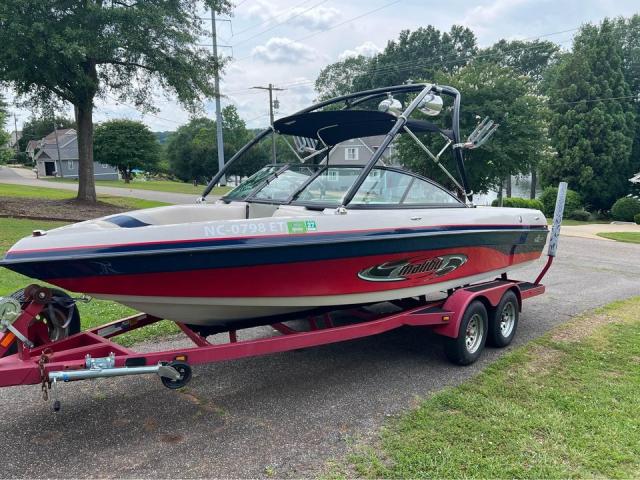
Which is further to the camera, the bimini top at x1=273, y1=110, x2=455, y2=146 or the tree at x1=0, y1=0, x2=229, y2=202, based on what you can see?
the tree at x1=0, y1=0, x2=229, y2=202

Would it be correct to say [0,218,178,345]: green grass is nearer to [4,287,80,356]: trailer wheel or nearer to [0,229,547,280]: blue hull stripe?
[4,287,80,356]: trailer wheel

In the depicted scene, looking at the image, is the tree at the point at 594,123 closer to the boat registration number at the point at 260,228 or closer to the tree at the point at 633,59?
the tree at the point at 633,59

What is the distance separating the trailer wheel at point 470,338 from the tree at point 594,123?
26.3 meters

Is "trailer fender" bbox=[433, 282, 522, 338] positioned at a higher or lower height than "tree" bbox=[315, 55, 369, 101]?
lower

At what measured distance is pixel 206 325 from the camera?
4.13m

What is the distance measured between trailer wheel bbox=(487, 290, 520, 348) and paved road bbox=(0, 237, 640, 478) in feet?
0.60

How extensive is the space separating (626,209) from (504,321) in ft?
80.6

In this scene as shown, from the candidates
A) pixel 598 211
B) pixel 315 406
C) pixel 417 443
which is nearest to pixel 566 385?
pixel 417 443

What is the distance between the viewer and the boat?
3.34 metres

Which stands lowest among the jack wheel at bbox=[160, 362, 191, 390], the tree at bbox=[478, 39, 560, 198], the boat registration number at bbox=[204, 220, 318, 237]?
the jack wheel at bbox=[160, 362, 191, 390]

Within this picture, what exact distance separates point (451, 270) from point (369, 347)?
3.95 feet

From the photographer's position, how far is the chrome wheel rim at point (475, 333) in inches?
194

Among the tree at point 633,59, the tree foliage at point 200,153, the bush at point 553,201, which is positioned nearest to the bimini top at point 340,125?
the bush at point 553,201

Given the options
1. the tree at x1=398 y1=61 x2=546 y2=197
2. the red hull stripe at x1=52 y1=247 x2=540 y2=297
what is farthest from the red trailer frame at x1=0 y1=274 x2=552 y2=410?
the tree at x1=398 y1=61 x2=546 y2=197
